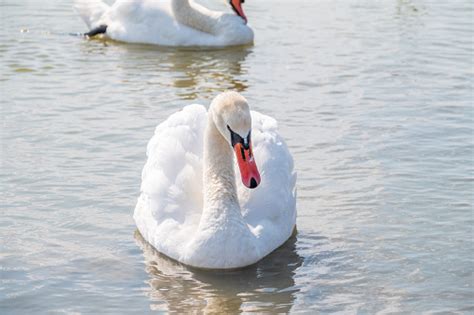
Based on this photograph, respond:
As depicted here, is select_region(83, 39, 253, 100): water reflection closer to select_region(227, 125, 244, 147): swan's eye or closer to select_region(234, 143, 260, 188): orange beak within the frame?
select_region(227, 125, 244, 147): swan's eye

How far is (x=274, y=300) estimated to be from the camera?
24.9ft

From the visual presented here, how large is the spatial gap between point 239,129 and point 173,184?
34.7 inches

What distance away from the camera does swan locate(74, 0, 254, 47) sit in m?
16.3

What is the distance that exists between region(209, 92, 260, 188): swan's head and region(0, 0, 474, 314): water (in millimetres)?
779

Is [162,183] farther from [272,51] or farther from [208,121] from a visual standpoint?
[272,51]

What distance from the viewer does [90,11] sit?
17078 millimetres

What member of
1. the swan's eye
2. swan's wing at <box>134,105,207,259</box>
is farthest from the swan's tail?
the swan's eye

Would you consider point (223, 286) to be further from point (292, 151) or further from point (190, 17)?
point (190, 17)

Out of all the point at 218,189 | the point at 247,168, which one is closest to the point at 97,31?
the point at 218,189

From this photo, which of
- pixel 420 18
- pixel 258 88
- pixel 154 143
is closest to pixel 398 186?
pixel 154 143

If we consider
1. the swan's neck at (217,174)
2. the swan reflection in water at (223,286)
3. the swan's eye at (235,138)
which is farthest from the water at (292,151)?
the swan's eye at (235,138)

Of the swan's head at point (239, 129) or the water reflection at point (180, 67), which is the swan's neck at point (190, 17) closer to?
the water reflection at point (180, 67)

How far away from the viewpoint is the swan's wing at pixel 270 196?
834 cm

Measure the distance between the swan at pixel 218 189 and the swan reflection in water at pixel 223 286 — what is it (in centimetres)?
8
